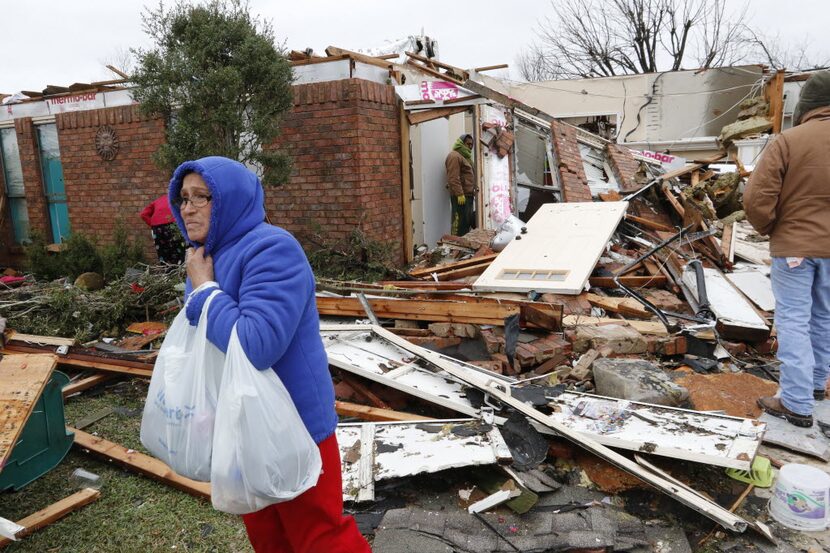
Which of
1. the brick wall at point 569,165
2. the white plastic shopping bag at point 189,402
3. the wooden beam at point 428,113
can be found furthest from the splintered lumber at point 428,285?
the white plastic shopping bag at point 189,402

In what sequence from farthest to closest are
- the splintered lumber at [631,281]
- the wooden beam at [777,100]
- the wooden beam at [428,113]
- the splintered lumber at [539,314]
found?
the wooden beam at [777,100] → the wooden beam at [428,113] → the splintered lumber at [631,281] → the splintered lumber at [539,314]

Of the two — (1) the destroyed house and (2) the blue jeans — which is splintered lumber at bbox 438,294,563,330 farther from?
(1) the destroyed house

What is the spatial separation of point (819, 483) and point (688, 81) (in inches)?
733

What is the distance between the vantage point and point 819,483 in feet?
9.47

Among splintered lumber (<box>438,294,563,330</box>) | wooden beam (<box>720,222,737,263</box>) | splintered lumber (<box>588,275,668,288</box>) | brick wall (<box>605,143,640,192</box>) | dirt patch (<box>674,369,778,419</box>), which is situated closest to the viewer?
dirt patch (<box>674,369,778,419</box>)

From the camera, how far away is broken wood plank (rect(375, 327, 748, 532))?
277 centimetres

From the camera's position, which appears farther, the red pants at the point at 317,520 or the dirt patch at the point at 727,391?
the dirt patch at the point at 727,391

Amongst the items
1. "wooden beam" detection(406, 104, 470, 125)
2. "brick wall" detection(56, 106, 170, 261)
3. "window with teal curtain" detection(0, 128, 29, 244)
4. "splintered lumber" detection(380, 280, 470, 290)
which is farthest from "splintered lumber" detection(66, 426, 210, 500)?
"window with teal curtain" detection(0, 128, 29, 244)

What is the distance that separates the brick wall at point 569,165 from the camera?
30.8 feet

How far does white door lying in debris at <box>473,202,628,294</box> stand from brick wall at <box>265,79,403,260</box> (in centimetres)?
190

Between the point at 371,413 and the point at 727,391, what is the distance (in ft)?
8.55

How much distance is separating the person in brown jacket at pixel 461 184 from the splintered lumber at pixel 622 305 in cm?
384

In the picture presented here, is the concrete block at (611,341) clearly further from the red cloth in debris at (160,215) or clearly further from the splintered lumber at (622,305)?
the red cloth in debris at (160,215)

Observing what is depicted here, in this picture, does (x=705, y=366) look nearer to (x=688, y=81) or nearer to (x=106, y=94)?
(x=106, y=94)
